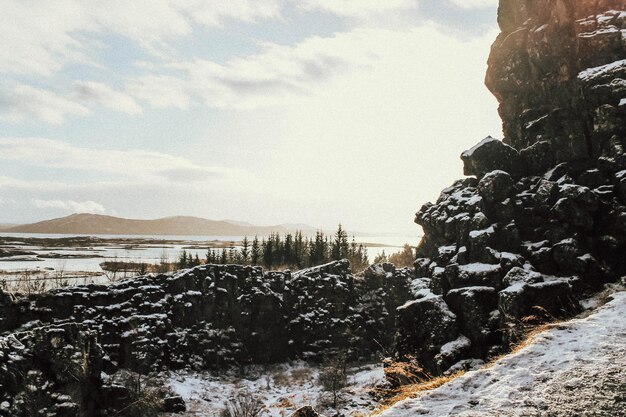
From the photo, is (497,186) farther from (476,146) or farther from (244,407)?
(244,407)

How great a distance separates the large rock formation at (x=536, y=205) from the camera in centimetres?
3097

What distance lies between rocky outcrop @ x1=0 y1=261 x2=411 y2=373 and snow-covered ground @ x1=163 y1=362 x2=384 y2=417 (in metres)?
3.93

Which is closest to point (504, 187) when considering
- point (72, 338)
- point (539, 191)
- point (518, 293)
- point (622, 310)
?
point (539, 191)

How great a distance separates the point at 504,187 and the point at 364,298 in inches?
2050

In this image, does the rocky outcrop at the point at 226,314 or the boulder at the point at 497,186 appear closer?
the boulder at the point at 497,186

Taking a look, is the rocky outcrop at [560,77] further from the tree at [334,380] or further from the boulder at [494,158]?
the tree at [334,380]

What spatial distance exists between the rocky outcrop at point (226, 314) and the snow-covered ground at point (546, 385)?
60380 millimetres

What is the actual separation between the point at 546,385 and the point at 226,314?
7120 cm

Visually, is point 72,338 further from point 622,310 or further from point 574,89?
point 574,89

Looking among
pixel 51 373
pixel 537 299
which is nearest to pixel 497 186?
pixel 537 299

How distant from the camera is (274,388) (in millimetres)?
65188

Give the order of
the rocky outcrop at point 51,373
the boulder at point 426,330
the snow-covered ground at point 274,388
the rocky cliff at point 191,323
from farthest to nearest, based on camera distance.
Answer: the snow-covered ground at point 274,388 < the rocky cliff at point 191,323 < the rocky outcrop at point 51,373 < the boulder at point 426,330

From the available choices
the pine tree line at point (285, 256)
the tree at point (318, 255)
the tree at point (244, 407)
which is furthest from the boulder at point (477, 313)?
the tree at point (318, 255)

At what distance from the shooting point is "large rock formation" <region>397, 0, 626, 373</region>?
3097 centimetres
